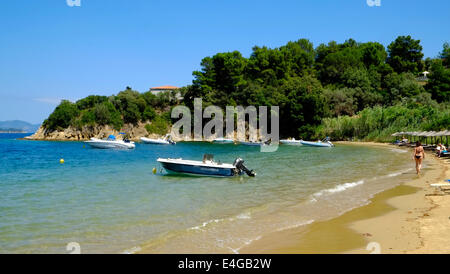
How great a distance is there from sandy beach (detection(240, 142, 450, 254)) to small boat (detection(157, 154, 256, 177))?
9246 millimetres

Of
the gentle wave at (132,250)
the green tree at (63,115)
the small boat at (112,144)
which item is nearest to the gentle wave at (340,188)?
the gentle wave at (132,250)

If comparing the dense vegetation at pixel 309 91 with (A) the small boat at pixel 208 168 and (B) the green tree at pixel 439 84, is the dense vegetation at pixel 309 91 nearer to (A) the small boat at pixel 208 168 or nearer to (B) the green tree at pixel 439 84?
(B) the green tree at pixel 439 84

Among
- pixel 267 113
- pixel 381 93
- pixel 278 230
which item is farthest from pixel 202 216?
pixel 381 93

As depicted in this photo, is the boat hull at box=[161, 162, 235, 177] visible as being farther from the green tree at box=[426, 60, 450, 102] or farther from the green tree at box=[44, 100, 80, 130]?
the green tree at box=[426, 60, 450, 102]

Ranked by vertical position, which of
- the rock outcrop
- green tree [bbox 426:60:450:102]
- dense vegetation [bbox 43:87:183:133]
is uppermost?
→ green tree [bbox 426:60:450:102]

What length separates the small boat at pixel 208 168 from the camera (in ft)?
71.6

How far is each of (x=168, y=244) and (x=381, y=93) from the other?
8116 cm

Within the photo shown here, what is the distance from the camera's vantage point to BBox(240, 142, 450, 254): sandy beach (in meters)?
8.28

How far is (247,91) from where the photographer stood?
79.9m

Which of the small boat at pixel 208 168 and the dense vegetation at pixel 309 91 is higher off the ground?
the dense vegetation at pixel 309 91

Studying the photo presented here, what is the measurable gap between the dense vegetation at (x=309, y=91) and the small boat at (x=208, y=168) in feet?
159

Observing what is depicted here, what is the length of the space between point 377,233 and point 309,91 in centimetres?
6828

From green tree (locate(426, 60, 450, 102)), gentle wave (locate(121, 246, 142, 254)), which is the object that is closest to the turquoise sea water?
gentle wave (locate(121, 246, 142, 254))

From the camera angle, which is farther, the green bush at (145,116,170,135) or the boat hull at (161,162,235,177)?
the green bush at (145,116,170,135)
